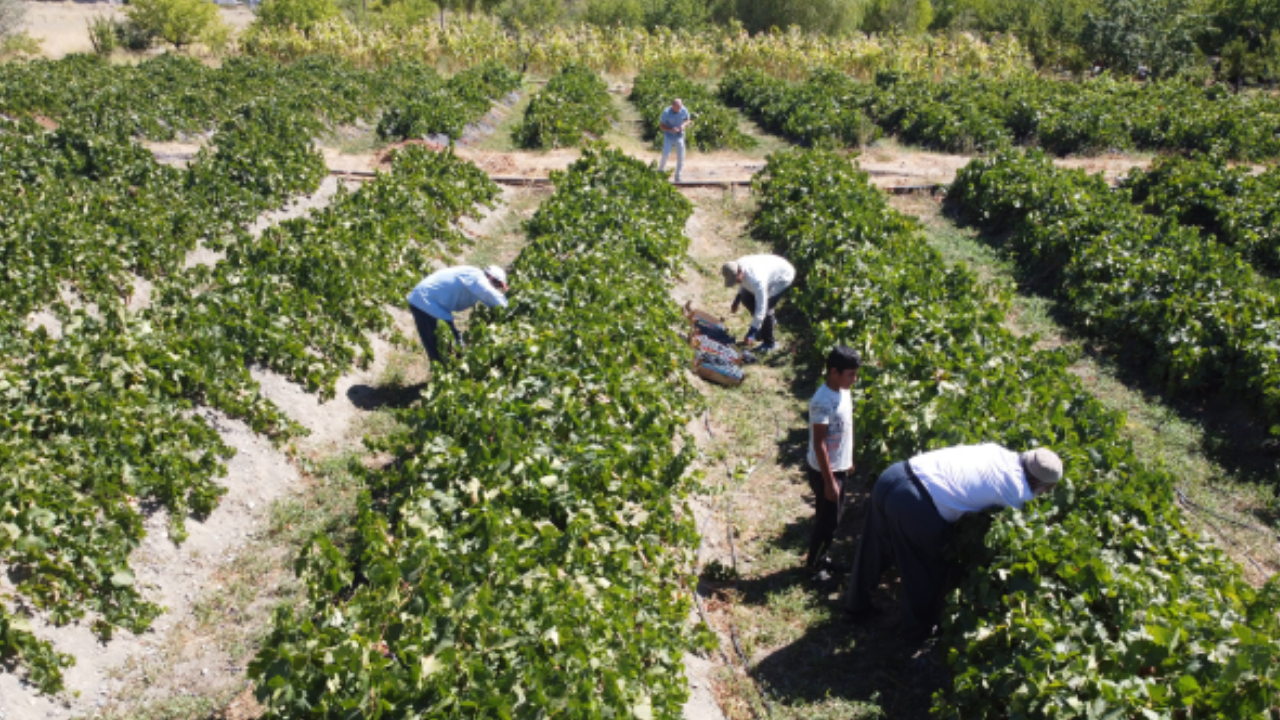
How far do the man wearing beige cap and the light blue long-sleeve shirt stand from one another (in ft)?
14.5

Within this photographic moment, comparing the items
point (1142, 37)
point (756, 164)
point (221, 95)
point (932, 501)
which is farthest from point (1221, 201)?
point (1142, 37)

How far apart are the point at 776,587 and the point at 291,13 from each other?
40.7 m

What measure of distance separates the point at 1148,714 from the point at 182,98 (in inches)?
879

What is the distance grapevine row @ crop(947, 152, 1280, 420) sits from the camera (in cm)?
937

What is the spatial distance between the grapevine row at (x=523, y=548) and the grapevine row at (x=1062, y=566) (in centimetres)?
169

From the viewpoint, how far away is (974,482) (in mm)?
5453

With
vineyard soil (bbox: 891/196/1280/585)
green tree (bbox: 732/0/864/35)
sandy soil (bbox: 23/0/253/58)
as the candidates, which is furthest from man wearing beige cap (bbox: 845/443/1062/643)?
green tree (bbox: 732/0/864/35)

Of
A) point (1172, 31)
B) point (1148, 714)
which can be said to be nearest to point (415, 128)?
point (1148, 714)

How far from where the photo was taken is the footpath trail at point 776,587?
5.69m

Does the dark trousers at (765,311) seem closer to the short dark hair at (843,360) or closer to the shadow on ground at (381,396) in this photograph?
the shadow on ground at (381,396)

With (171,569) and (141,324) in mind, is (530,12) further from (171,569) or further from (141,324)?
(171,569)

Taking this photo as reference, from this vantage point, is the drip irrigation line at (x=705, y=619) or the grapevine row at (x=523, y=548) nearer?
the grapevine row at (x=523, y=548)

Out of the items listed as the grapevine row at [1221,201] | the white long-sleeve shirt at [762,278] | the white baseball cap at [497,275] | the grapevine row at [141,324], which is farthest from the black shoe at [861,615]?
the grapevine row at [1221,201]

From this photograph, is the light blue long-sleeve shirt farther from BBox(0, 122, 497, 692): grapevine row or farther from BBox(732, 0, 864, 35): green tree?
BBox(732, 0, 864, 35): green tree
